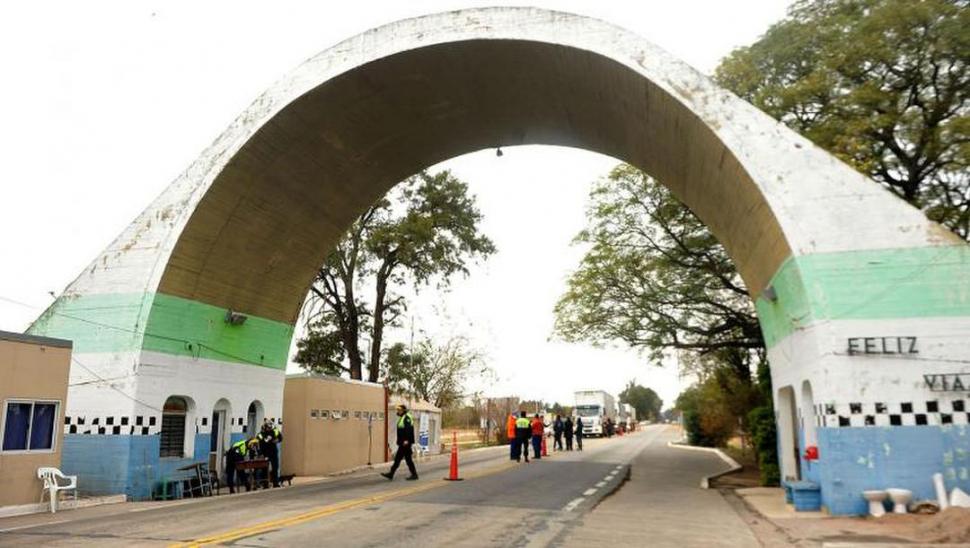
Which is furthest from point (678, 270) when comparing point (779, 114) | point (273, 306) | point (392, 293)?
point (392, 293)

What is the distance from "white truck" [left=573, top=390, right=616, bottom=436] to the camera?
54906mm

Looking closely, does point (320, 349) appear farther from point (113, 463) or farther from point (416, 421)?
point (113, 463)

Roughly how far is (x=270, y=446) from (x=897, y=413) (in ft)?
45.3

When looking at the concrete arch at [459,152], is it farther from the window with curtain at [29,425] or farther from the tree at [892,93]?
the tree at [892,93]

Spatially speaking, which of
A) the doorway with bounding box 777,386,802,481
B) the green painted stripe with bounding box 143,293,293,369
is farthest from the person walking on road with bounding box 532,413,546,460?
the doorway with bounding box 777,386,802,481

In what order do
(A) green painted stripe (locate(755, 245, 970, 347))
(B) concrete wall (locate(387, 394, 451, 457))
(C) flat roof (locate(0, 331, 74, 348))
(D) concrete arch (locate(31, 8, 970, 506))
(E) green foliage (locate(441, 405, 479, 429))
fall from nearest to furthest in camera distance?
(A) green painted stripe (locate(755, 245, 970, 347)) < (D) concrete arch (locate(31, 8, 970, 506)) < (C) flat roof (locate(0, 331, 74, 348)) < (B) concrete wall (locate(387, 394, 451, 457)) < (E) green foliage (locate(441, 405, 479, 429))

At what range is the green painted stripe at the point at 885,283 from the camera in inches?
443

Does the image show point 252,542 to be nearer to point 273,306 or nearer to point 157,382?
point 157,382

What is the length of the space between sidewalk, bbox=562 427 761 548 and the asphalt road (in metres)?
0.35

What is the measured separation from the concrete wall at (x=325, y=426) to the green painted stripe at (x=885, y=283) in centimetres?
1528

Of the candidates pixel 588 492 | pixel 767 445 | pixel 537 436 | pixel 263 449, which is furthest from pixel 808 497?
pixel 537 436

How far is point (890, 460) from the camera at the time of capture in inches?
435

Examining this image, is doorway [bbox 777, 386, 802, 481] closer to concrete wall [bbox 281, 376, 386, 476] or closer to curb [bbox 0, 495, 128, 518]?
concrete wall [bbox 281, 376, 386, 476]

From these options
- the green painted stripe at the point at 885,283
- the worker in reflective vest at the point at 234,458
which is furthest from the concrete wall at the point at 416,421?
the green painted stripe at the point at 885,283
